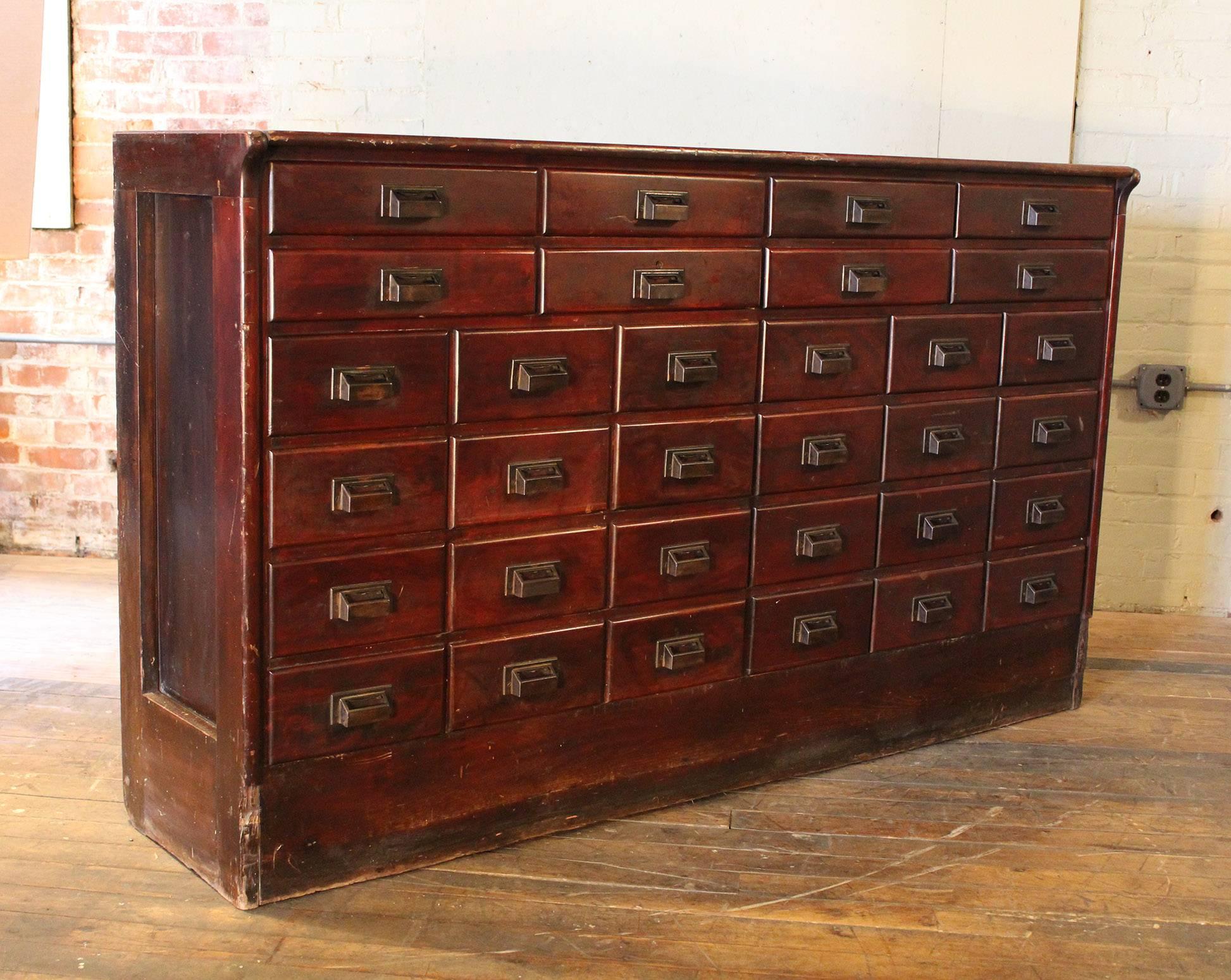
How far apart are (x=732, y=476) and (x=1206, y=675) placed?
176cm

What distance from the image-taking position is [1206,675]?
394cm

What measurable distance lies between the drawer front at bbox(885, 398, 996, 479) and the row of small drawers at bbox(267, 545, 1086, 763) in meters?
0.24

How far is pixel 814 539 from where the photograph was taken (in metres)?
3.09

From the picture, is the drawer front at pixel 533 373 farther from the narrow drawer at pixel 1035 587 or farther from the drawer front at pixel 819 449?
the narrow drawer at pixel 1035 587

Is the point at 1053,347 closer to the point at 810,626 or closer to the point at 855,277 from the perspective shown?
the point at 855,277

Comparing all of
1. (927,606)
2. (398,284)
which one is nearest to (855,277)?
(927,606)

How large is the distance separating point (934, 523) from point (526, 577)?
3.59ft

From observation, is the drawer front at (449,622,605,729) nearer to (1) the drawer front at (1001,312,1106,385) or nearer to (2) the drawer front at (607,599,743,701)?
(2) the drawer front at (607,599,743,701)

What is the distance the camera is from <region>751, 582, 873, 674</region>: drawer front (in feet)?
10.0

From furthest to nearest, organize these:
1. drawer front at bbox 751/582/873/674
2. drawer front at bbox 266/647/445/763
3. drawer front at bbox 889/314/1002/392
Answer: drawer front at bbox 889/314/1002/392
drawer front at bbox 751/582/873/674
drawer front at bbox 266/647/445/763

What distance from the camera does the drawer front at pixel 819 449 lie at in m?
3.00

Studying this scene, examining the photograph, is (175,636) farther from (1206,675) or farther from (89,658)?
(1206,675)

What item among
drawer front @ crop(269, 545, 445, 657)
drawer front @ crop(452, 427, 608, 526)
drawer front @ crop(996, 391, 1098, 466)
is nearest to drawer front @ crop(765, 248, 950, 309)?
drawer front @ crop(996, 391, 1098, 466)

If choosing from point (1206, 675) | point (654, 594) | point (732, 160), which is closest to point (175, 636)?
point (654, 594)
